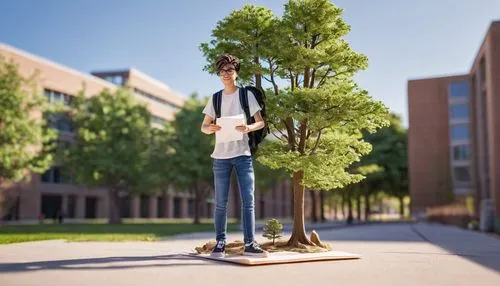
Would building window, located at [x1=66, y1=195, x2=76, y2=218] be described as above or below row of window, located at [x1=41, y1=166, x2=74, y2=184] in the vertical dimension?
below

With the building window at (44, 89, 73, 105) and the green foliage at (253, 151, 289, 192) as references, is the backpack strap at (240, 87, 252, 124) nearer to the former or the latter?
the green foliage at (253, 151, 289, 192)

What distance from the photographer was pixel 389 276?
5.95 metres

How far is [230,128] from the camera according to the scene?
732cm

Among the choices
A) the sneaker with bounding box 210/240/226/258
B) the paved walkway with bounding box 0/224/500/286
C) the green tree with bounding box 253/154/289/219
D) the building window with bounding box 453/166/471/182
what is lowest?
the paved walkway with bounding box 0/224/500/286

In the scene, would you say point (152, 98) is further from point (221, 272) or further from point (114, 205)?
point (221, 272)

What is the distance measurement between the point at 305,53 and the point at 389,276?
4770mm

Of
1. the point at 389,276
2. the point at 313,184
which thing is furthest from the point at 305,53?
the point at 389,276

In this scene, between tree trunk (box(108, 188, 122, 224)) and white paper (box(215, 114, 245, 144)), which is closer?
white paper (box(215, 114, 245, 144))

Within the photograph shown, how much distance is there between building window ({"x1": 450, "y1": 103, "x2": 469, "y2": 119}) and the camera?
2611 inches

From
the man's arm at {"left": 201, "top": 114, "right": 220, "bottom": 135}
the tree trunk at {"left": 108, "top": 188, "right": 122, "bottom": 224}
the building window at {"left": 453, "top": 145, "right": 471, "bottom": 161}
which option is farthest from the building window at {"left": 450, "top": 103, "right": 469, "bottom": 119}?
the man's arm at {"left": 201, "top": 114, "right": 220, "bottom": 135}

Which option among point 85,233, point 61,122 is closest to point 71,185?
point 61,122

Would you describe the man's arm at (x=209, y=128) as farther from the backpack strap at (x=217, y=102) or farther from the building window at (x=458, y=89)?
the building window at (x=458, y=89)

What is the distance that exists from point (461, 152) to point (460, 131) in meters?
2.50

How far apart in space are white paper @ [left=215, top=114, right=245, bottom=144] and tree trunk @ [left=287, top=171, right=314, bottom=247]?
9.33 feet
